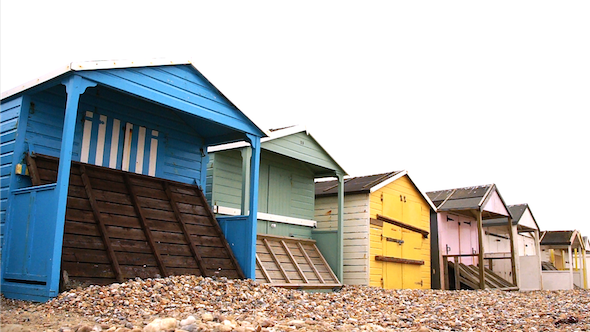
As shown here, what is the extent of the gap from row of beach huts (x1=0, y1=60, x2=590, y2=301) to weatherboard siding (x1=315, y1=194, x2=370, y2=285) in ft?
0.09

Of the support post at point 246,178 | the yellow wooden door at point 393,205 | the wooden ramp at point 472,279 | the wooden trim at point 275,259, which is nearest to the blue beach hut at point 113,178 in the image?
the support post at point 246,178

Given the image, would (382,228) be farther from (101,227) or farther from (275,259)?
(101,227)

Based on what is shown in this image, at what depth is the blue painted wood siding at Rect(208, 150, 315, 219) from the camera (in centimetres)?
1076

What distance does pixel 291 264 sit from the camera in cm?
1089

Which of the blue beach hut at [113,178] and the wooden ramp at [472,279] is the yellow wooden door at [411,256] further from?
the blue beach hut at [113,178]

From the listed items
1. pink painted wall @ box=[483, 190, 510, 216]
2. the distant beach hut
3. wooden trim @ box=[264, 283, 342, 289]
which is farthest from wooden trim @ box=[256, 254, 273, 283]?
pink painted wall @ box=[483, 190, 510, 216]

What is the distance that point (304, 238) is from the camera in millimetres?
12477

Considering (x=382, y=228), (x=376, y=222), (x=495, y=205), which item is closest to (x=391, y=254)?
(x=382, y=228)

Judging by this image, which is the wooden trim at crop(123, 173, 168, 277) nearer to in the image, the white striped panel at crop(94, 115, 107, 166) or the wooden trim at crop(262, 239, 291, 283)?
the white striped panel at crop(94, 115, 107, 166)

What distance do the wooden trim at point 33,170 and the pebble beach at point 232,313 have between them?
5.12 ft

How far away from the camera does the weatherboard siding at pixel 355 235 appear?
12.3 metres

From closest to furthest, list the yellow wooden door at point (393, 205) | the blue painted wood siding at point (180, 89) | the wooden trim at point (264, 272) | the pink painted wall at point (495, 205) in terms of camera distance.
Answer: the blue painted wood siding at point (180, 89) < the wooden trim at point (264, 272) < the yellow wooden door at point (393, 205) < the pink painted wall at point (495, 205)

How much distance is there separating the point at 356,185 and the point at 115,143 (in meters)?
6.74

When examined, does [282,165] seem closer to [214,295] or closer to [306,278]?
[306,278]
